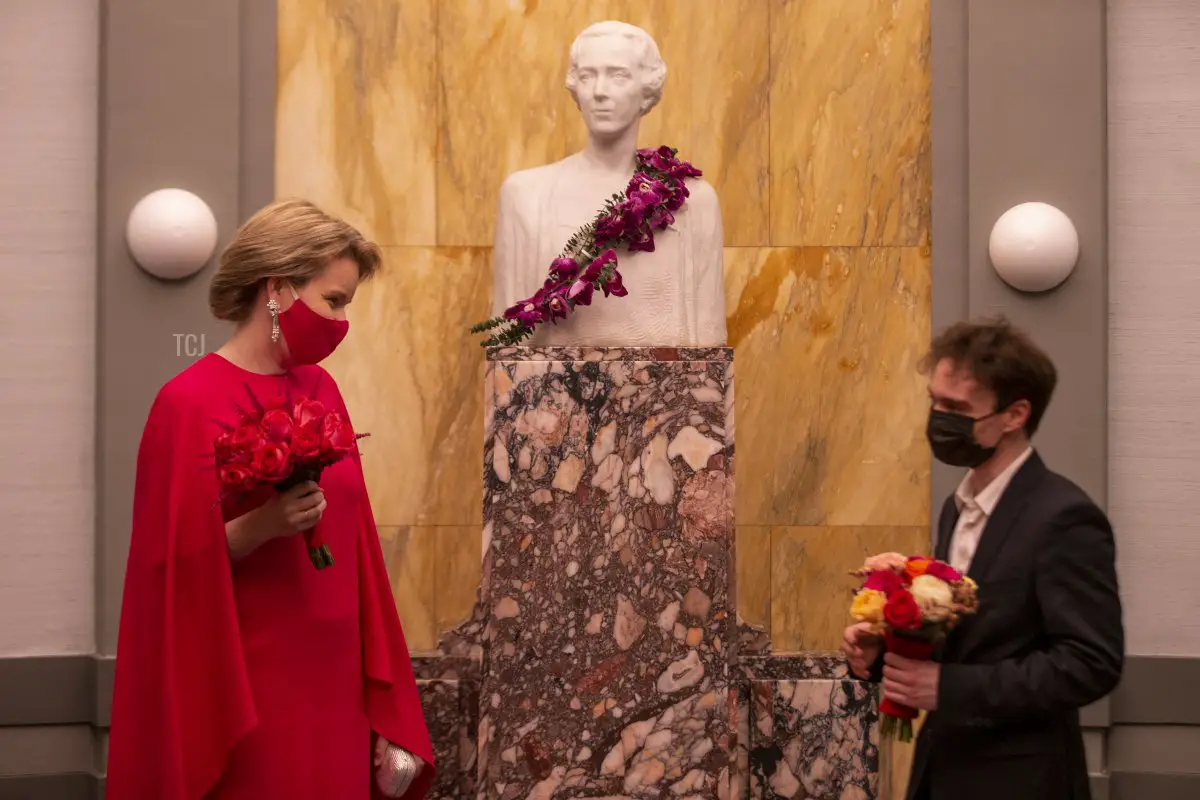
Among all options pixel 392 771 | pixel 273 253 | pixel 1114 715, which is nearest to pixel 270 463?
pixel 273 253

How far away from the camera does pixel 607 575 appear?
4605 mm

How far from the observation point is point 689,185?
5152 mm

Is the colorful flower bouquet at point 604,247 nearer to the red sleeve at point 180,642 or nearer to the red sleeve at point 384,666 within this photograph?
the red sleeve at point 384,666

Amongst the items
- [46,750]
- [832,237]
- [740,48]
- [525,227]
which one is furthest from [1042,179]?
[46,750]

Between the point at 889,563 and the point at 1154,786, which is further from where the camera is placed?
the point at 1154,786

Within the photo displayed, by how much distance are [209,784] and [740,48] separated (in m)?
4.43

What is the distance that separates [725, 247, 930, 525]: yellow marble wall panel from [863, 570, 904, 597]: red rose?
135 inches

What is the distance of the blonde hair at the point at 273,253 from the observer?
3.17 m

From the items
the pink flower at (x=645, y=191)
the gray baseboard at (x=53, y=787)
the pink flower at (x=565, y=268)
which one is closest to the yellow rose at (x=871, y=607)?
the pink flower at (x=565, y=268)

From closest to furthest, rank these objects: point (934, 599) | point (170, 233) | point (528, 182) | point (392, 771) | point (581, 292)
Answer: point (934, 599), point (392, 771), point (581, 292), point (528, 182), point (170, 233)

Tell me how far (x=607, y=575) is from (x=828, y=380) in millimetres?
2139

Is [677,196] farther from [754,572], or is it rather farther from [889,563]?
[889,563]

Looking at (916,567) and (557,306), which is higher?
(557,306)

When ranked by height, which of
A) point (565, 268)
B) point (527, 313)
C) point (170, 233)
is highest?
point (170, 233)
